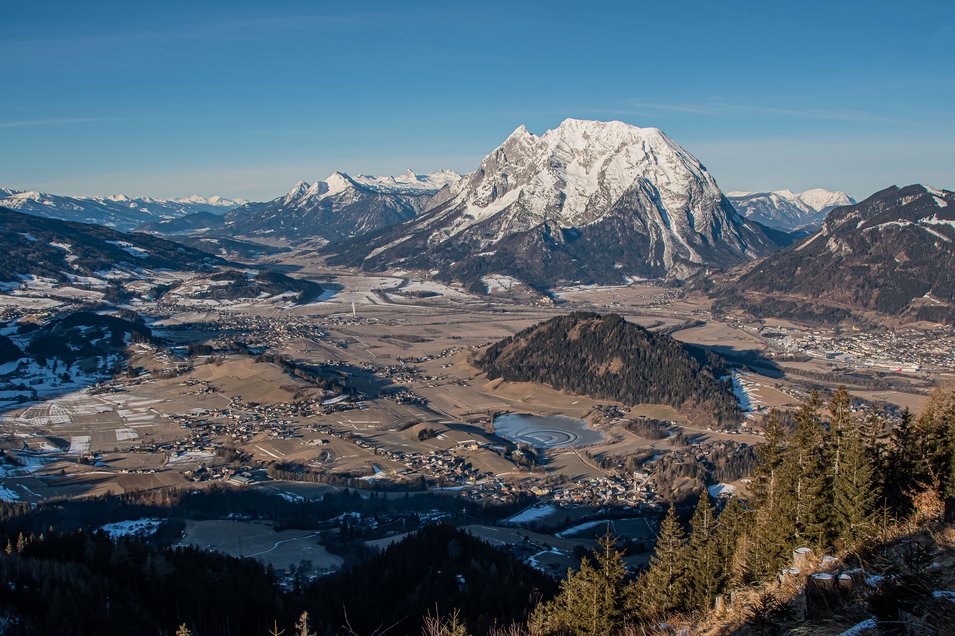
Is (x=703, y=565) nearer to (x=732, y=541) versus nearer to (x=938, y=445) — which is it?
(x=732, y=541)

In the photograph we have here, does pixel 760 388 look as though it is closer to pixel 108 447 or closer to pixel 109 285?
pixel 108 447

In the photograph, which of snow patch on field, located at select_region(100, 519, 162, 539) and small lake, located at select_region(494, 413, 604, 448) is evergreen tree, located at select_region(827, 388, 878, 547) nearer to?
snow patch on field, located at select_region(100, 519, 162, 539)

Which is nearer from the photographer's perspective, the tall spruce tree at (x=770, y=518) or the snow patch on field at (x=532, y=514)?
the tall spruce tree at (x=770, y=518)

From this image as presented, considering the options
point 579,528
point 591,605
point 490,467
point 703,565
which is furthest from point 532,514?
point 591,605

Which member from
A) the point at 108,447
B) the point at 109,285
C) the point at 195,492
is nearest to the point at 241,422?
the point at 108,447

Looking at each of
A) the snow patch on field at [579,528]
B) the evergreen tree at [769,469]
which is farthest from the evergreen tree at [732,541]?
the snow patch on field at [579,528]

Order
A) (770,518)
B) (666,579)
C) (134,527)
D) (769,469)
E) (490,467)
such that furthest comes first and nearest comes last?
(490,467) < (134,527) < (769,469) < (666,579) < (770,518)

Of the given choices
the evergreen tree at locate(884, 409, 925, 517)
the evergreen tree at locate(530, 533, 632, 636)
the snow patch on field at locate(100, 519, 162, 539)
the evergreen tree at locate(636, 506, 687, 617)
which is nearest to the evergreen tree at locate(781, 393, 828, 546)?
the evergreen tree at locate(884, 409, 925, 517)

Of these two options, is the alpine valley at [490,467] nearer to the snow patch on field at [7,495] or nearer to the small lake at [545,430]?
the small lake at [545,430]
